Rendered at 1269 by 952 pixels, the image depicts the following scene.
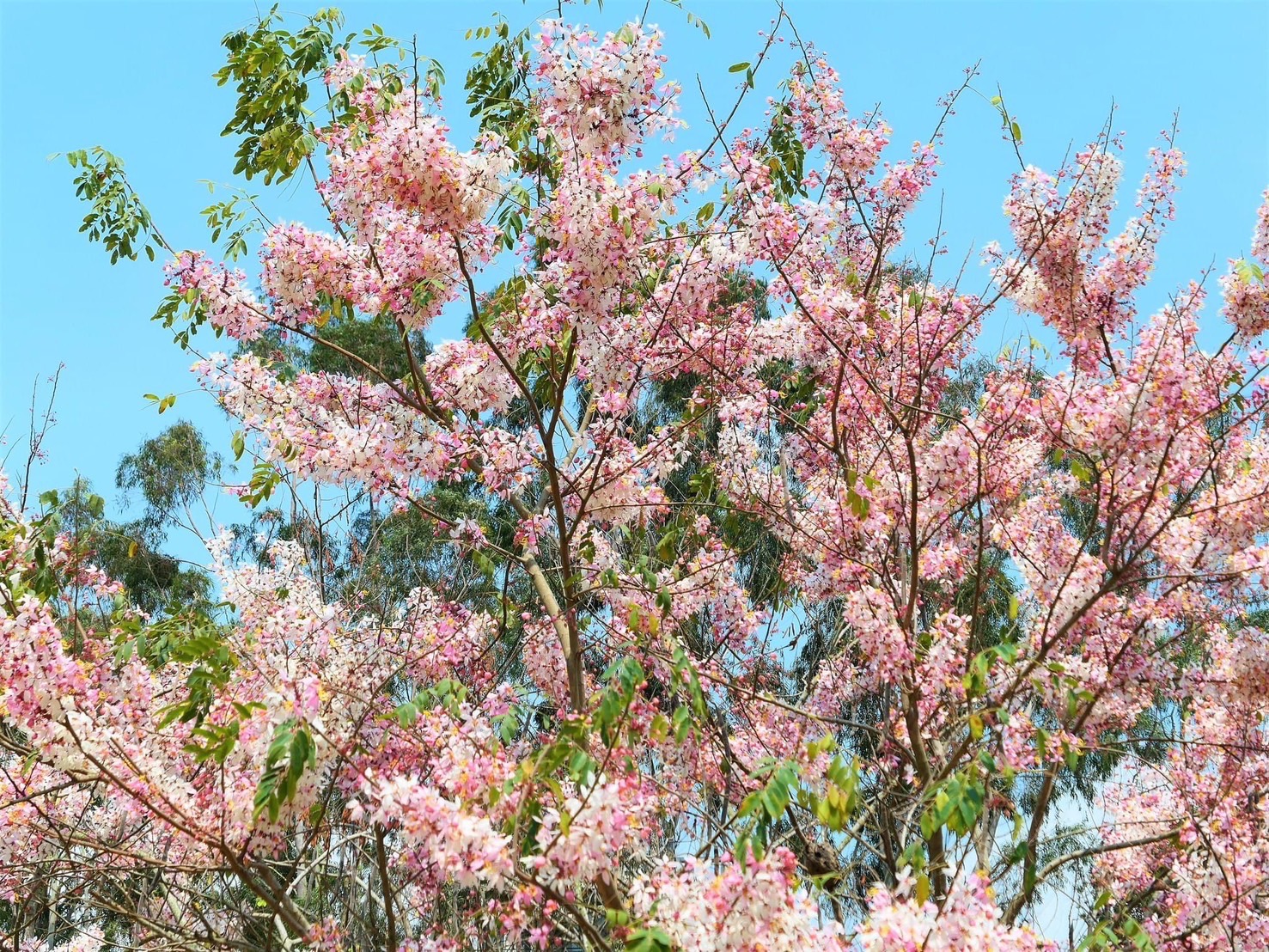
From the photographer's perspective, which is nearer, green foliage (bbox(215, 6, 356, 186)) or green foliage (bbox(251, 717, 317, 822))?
green foliage (bbox(251, 717, 317, 822))

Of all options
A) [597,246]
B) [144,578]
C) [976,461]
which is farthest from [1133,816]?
[144,578]

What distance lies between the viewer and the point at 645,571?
3.46m

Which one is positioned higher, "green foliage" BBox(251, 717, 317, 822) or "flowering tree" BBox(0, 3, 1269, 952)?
"flowering tree" BBox(0, 3, 1269, 952)

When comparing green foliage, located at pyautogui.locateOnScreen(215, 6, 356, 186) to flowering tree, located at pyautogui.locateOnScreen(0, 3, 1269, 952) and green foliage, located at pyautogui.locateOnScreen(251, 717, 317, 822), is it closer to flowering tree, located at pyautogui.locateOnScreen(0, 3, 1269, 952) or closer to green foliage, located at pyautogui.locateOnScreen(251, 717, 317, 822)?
flowering tree, located at pyautogui.locateOnScreen(0, 3, 1269, 952)

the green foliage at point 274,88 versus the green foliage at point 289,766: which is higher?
the green foliage at point 274,88

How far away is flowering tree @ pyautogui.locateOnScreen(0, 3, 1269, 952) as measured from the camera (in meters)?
2.71

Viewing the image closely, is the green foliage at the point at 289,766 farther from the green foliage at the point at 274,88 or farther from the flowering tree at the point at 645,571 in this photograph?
the green foliage at the point at 274,88

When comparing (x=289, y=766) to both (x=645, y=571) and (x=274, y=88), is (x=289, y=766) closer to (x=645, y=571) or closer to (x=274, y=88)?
(x=645, y=571)

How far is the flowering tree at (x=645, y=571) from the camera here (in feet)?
8.88

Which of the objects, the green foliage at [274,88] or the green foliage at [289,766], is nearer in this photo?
the green foliage at [289,766]

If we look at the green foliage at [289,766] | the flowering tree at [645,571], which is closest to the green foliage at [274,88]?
the flowering tree at [645,571]

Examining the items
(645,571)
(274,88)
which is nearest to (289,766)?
(645,571)

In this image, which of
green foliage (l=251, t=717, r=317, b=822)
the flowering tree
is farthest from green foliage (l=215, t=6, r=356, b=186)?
green foliage (l=251, t=717, r=317, b=822)

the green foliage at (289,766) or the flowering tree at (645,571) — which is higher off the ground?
the flowering tree at (645,571)
